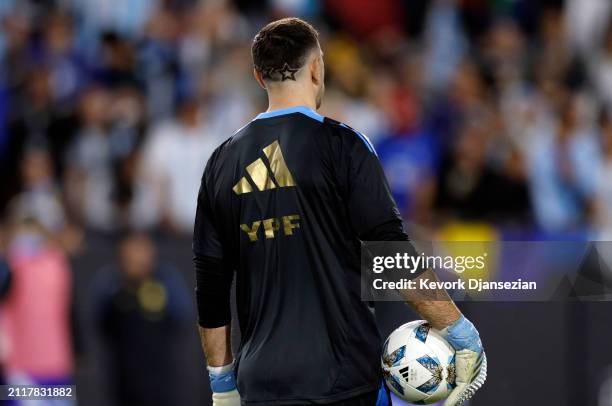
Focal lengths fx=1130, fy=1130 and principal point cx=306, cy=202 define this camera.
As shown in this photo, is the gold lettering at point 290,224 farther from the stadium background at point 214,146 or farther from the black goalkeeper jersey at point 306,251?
the stadium background at point 214,146

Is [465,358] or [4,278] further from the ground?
[4,278]

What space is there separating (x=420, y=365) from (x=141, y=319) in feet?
17.2

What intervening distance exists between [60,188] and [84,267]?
1235mm

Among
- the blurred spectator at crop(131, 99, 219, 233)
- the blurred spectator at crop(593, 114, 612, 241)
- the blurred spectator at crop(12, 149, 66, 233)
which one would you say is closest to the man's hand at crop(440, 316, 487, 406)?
the blurred spectator at crop(593, 114, 612, 241)

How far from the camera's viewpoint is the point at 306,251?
13.1 ft

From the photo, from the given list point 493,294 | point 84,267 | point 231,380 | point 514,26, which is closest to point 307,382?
point 231,380

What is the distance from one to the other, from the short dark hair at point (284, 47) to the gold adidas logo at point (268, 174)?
275 mm

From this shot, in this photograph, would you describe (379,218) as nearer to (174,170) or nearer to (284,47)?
(284,47)

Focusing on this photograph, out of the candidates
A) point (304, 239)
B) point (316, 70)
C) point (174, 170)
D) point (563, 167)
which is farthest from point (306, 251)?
point (563, 167)

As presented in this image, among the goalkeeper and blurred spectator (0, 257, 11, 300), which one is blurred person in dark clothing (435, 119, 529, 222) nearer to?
blurred spectator (0, 257, 11, 300)

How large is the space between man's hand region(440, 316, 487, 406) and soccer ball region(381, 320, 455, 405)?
6 centimetres

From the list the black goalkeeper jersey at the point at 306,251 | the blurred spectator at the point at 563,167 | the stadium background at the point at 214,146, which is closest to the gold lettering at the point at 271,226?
the black goalkeeper jersey at the point at 306,251

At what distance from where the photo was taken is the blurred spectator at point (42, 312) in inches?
347

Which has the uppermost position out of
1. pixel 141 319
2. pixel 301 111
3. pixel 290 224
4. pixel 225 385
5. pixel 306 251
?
pixel 301 111
